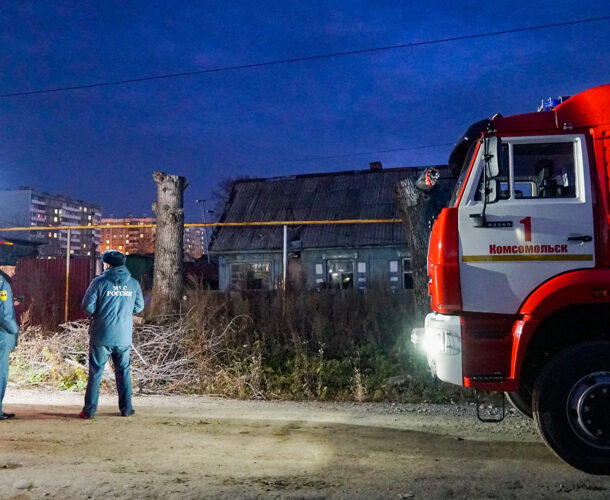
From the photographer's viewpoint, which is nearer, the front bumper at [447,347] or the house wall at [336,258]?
the front bumper at [447,347]

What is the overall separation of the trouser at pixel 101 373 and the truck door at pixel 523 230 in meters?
4.11

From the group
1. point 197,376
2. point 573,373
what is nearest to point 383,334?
point 197,376

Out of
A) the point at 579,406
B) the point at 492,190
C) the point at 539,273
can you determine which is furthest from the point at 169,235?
the point at 579,406

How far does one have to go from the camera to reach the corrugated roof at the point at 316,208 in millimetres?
24375

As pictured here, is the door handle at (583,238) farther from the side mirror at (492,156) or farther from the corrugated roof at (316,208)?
the corrugated roof at (316,208)

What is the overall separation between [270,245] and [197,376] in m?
13.8

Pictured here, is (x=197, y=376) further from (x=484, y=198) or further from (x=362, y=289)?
(x=484, y=198)

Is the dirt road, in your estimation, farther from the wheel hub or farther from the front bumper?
the front bumper

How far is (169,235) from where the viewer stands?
1073 cm

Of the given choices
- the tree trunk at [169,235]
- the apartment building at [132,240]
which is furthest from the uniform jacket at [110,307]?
the apartment building at [132,240]

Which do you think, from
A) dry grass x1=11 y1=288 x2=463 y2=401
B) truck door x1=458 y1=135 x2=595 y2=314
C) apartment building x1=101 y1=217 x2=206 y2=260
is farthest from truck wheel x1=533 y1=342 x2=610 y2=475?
apartment building x1=101 y1=217 x2=206 y2=260

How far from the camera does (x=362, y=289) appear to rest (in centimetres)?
1181

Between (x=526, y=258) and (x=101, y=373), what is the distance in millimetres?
4891

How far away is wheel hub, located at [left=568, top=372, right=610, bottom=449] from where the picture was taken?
4617mm
